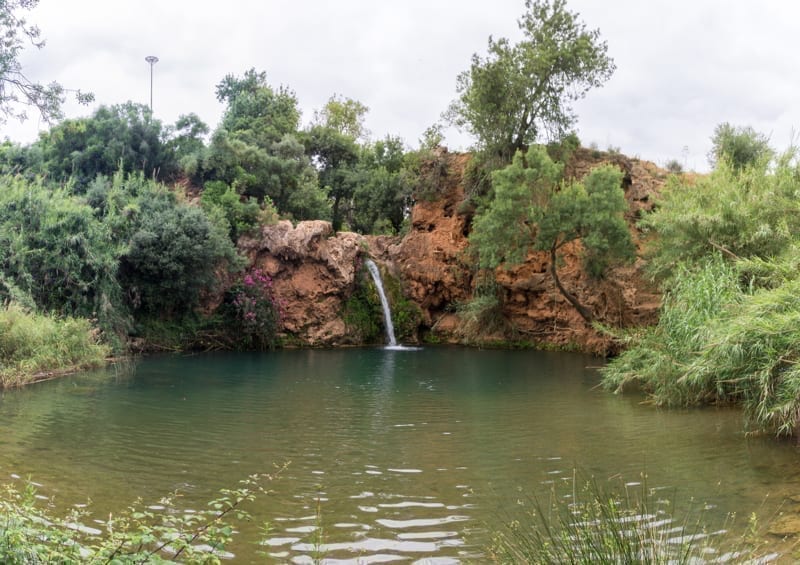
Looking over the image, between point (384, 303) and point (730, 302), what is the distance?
17162 mm

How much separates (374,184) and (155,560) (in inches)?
1219

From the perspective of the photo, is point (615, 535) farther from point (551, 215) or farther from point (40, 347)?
point (551, 215)

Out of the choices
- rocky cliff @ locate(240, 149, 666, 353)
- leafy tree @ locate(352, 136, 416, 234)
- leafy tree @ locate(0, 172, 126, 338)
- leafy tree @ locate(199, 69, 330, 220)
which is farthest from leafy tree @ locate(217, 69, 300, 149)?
leafy tree @ locate(0, 172, 126, 338)

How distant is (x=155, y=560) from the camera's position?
3605 mm

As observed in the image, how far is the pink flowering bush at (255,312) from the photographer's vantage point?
24.3 meters

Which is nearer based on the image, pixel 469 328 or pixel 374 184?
pixel 469 328

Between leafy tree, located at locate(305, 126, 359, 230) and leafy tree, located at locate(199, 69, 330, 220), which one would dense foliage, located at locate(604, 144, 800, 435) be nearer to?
leafy tree, located at locate(199, 69, 330, 220)

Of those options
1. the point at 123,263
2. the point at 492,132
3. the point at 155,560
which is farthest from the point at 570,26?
the point at 155,560

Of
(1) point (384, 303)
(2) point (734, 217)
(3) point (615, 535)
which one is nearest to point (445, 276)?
(1) point (384, 303)

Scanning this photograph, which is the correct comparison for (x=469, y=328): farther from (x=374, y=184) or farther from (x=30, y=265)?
(x=30, y=265)

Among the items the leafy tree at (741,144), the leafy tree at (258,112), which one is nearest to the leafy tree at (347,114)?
the leafy tree at (258,112)

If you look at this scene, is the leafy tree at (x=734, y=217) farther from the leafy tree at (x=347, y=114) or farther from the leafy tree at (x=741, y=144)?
the leafy tree at (x=347, y=114)

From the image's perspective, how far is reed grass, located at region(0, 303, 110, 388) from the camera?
14.5 m

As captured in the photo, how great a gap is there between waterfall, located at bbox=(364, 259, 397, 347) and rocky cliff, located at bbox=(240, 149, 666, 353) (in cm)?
57
